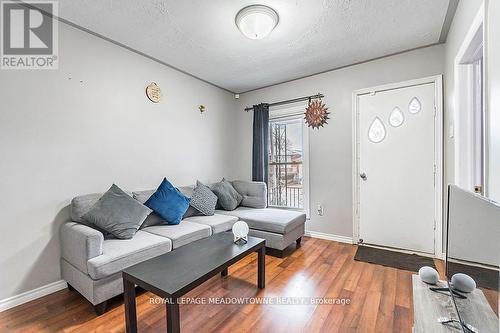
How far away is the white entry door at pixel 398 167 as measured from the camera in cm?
279

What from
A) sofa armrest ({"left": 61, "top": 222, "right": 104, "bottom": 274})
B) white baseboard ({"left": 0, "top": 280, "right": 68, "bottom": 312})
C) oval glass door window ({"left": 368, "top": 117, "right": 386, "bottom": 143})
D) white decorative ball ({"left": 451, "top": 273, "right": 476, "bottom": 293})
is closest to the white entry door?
oval glass door window ({"left": 368, "top": 117, "right": 386, "bottom": 143})

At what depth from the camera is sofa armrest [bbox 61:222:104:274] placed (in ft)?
5.83

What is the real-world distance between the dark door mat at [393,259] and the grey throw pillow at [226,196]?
70.3 inches

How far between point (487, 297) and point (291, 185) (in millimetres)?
3080

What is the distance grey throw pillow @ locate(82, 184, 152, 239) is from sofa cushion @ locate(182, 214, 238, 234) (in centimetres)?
68

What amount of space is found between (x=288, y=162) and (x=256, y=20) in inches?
92.1

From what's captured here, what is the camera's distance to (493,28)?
1.25m

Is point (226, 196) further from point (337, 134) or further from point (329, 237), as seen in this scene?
point (337, 134)

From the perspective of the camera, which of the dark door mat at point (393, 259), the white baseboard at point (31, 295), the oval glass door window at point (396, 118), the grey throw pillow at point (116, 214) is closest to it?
the white baseboard at point (31, 295)

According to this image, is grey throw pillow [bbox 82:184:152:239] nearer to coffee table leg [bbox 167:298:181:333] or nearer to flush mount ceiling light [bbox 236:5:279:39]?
coffee table leg [bbox 167:298:181:333]

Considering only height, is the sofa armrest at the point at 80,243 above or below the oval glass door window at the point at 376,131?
below

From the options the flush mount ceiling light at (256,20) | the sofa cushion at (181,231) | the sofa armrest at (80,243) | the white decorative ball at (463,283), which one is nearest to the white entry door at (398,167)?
the flush mount ceiling light at (256,20)

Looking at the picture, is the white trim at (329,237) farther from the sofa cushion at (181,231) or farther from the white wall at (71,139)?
the white wall at (71,139)

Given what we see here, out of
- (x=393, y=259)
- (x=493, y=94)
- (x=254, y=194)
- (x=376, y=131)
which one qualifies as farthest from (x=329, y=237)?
(x=493, y=94)
